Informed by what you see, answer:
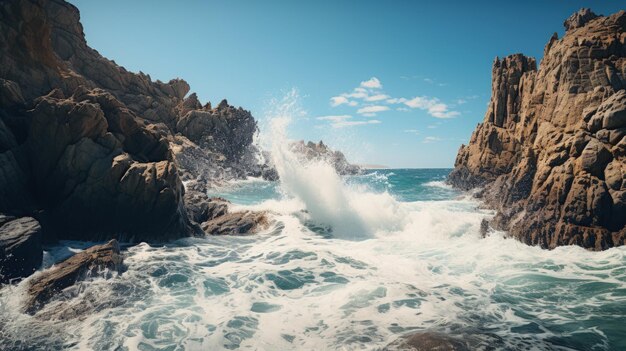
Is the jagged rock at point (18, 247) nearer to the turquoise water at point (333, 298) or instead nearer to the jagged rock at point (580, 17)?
the turquoise water at point (333, 298)

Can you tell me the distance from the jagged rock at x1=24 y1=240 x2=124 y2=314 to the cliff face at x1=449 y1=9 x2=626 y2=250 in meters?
18.8

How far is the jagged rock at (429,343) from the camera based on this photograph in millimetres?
7520

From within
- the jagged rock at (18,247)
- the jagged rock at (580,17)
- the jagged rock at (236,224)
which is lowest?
the jagged rock at (236,224)

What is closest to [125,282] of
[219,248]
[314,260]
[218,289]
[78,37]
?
[218,289]

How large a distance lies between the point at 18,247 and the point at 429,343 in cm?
1258

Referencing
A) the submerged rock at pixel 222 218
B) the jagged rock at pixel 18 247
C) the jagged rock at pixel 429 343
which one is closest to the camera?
the jagged rock at pixel 429 343

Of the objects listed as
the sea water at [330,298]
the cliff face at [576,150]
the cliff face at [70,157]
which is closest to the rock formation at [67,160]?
the cliff face at [70,157]

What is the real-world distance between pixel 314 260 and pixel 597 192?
13468mm

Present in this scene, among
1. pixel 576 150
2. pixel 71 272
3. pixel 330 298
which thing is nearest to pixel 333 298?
pixel 330 298

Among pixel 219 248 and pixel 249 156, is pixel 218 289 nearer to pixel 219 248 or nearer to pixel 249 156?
pixel 219 248

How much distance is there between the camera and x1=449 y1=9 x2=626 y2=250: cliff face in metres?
15.8

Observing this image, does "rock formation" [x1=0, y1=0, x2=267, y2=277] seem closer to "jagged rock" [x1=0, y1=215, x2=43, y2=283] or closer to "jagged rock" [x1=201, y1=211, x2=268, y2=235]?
"jagged rock" [x1=0, y1=215, x2=43, y2=283]

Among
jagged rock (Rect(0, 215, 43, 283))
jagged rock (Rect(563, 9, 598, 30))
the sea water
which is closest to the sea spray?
the sea water

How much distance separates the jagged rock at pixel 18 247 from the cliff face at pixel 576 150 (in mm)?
21140
